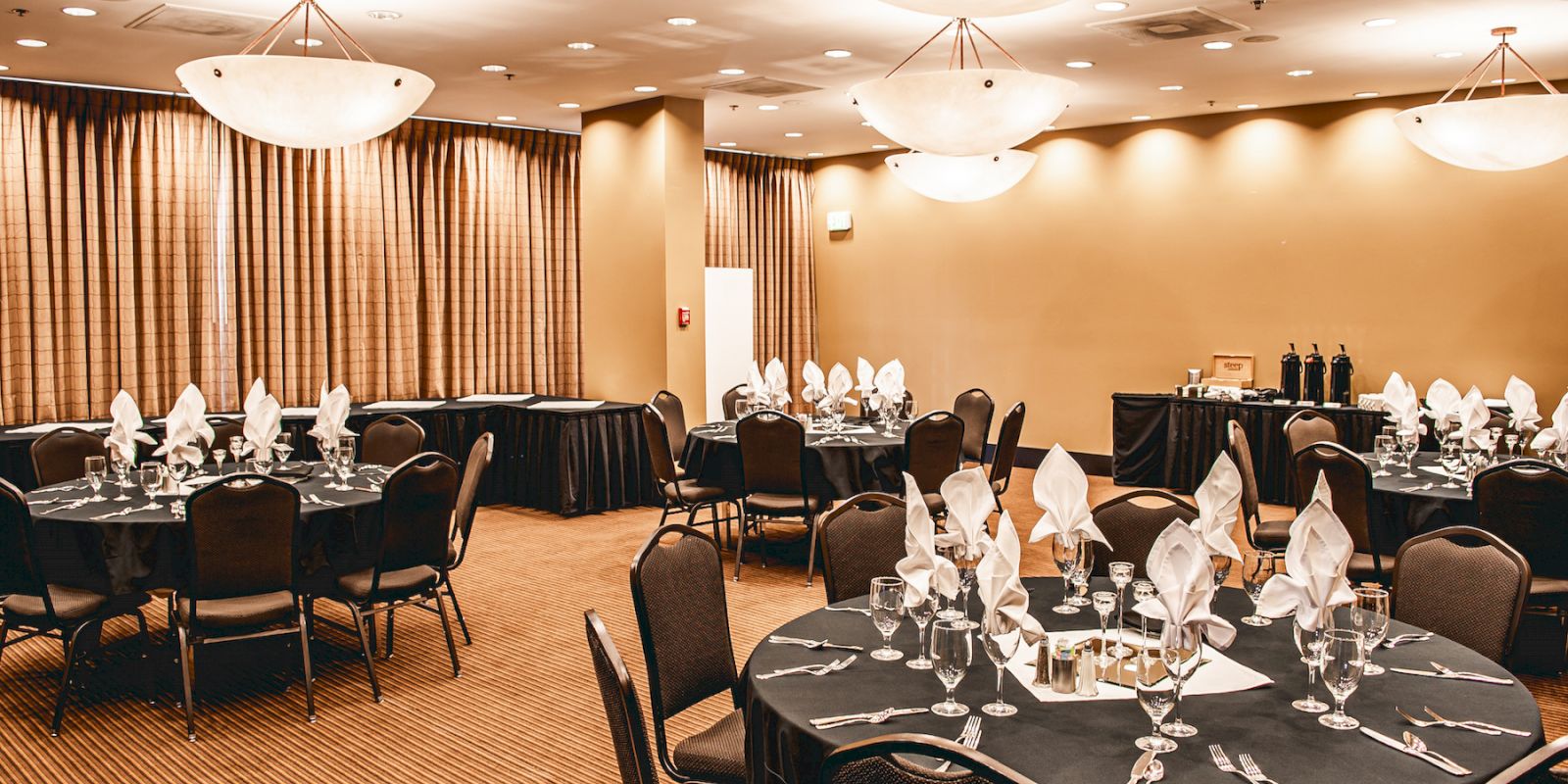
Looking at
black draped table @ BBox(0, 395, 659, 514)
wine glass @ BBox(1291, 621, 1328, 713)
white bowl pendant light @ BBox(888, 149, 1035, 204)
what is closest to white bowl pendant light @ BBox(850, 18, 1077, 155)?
white bowl pendant light @ BBox(888, 149, 1035, 204)

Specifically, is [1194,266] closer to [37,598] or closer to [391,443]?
[391,443]

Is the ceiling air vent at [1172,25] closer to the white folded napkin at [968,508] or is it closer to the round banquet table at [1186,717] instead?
the white folded napkin at [968,508]

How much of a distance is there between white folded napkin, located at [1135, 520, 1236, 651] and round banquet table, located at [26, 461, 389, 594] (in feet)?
11.3

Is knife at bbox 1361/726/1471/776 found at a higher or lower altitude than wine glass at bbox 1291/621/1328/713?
lower

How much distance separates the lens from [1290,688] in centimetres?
255

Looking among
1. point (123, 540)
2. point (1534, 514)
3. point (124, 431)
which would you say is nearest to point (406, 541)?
point (123, 540)

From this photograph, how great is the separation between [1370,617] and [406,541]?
356cm

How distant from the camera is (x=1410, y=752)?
2.21 metres

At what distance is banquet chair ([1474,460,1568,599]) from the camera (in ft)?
14.8

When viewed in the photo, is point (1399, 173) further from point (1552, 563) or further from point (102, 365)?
point (102, 365)

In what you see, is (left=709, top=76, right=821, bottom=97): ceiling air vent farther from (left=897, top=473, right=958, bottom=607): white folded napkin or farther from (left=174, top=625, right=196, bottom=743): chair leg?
(left=897, top=473, right=958, bottom=607): white folded napkin

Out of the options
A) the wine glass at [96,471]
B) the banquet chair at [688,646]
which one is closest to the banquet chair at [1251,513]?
the banquet chair at [688,646]

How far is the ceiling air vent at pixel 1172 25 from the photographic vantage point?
620 cm

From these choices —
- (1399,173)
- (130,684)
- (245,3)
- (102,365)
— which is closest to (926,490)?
(130,684)
